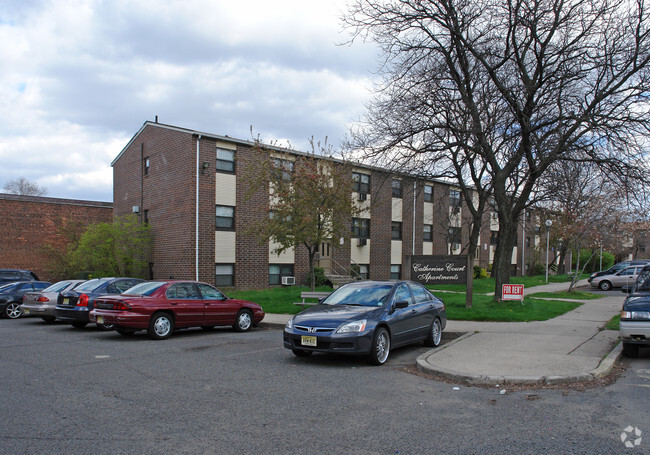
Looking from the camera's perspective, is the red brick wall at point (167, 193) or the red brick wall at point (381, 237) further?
the red brick wall at point (381, 237)

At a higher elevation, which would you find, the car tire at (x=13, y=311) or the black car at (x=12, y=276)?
the black car at (x=12, y=276)

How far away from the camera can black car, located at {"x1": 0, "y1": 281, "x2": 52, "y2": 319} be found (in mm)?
16531

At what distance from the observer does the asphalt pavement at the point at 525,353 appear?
7375mm

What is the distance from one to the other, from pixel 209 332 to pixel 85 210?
23489 mm

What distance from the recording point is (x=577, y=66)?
47.3 feet

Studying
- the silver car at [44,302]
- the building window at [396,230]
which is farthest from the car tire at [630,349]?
the building window at [396,230]

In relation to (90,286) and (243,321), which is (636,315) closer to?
(243,321)

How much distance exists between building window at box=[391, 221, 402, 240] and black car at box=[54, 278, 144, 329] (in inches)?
871

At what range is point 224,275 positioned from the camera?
25234 mm

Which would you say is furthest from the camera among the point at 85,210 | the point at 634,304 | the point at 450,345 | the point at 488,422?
the point at 85,210

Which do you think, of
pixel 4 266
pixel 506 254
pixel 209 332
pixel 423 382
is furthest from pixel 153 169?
pixel 423 382

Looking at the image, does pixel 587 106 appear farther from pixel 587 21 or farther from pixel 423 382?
pixel 423 382

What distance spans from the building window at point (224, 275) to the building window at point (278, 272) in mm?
2392

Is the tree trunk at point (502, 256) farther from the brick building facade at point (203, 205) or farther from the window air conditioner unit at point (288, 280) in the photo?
the window air conditioner unit at point (288, 280)
